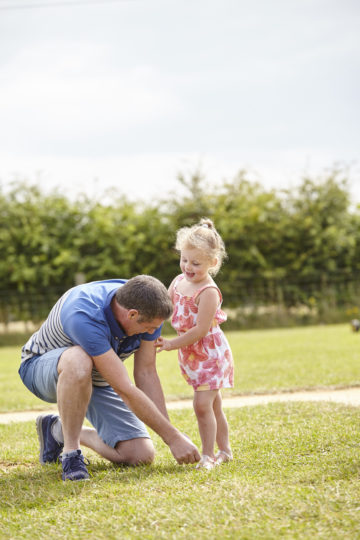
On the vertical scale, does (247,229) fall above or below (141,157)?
below

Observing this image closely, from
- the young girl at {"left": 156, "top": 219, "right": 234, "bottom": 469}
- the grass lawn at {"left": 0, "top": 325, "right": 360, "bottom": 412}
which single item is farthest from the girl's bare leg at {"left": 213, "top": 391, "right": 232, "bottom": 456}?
the grass lawn at {"left": 0, "top": 325, "right": 360, "bottom": 412}

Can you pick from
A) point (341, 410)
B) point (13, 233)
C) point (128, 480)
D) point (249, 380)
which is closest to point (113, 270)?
point (13, 233)

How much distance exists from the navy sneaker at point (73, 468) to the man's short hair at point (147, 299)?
2.85ft

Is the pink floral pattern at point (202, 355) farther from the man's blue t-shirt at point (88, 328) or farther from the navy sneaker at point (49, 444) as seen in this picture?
the navy sneaker at point (49, 444)

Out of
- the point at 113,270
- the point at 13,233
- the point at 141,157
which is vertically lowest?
the point at 113,270

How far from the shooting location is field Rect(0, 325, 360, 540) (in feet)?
8.25

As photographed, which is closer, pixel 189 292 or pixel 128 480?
pixel 128 480

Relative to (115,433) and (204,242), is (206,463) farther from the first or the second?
(204,242)

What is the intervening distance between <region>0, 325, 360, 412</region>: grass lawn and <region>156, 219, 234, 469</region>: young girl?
8.76 feet

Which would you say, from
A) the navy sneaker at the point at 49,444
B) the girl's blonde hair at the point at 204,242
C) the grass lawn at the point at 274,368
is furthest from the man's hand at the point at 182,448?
the grass lawn at the point at 274,368

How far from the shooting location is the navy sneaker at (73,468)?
11.2ft

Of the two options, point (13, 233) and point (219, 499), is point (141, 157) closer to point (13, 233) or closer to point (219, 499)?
point (13, 233)

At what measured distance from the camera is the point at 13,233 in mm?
16719

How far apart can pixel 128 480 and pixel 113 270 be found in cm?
1345
